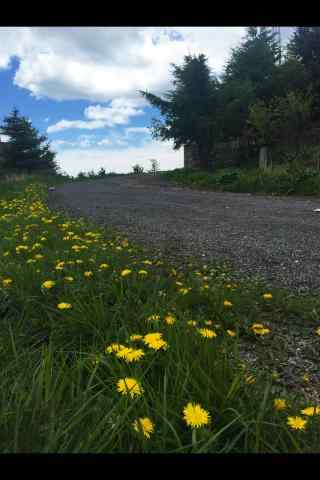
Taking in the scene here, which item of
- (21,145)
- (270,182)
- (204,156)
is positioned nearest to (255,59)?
(204,156)

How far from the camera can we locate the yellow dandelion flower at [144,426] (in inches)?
34.0

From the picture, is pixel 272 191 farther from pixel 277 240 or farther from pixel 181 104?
pixel 181 104

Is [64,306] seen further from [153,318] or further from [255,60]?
[255,60]

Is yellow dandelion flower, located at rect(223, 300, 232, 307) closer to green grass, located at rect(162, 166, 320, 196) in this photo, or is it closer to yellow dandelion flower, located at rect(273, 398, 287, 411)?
yellow dandelion flower, located at rect(273, 398, 287, 411)

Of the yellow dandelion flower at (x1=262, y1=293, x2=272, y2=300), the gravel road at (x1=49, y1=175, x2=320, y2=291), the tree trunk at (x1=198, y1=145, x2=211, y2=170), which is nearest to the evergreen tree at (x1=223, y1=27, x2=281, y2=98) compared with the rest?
the tree trunk at (x1=198, y1=145, x2=211, y2=170)

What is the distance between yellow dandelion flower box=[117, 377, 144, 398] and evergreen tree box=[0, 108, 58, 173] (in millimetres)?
28994

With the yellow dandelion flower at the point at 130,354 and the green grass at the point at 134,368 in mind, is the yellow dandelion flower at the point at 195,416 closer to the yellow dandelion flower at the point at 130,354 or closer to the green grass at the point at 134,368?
the green grass at the point at 134,368

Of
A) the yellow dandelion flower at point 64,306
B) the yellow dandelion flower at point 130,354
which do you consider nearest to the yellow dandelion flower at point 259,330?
the yellow dandelion flower at point 130,354

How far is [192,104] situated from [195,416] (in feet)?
64.5

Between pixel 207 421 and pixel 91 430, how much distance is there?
345 mm

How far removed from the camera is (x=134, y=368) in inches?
46.0

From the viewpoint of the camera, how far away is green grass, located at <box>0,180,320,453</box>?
887 mm
